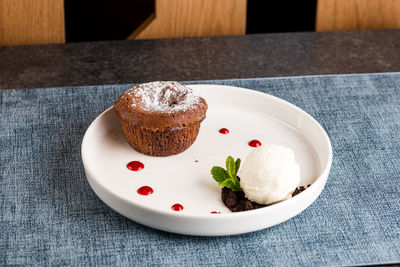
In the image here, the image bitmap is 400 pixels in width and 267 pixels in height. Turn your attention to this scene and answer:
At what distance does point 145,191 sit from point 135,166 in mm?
115

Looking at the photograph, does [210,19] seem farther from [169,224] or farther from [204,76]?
[169,224]

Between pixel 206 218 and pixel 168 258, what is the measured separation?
116 millimetres

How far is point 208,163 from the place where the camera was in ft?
4.85

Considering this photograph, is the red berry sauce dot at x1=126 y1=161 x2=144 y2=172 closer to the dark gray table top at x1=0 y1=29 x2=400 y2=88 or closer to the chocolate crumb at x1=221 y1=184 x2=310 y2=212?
the chocolate crumb at x1=221 y1=184 x2=310 y2=212

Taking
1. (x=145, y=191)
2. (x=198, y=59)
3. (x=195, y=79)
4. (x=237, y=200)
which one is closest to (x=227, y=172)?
(x=237, y=200)

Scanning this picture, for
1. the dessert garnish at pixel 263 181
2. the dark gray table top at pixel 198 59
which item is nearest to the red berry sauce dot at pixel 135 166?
the dessert garnish at pixel 263 181

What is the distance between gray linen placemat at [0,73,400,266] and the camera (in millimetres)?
1212

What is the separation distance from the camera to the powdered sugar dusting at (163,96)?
1.49 metres

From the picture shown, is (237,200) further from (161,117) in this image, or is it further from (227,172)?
(161,117)

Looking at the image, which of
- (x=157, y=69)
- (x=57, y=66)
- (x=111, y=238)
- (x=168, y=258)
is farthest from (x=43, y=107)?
(x=168, y=258)

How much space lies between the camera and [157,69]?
204cm

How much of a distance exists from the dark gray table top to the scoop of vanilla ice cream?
0.74 metres

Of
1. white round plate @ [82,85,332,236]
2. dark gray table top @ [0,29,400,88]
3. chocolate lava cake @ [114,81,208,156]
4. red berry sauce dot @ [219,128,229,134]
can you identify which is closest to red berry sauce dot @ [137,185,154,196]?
white round plate @ [82,85,332,236]

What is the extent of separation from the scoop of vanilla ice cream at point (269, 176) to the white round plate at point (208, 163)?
43 mm
